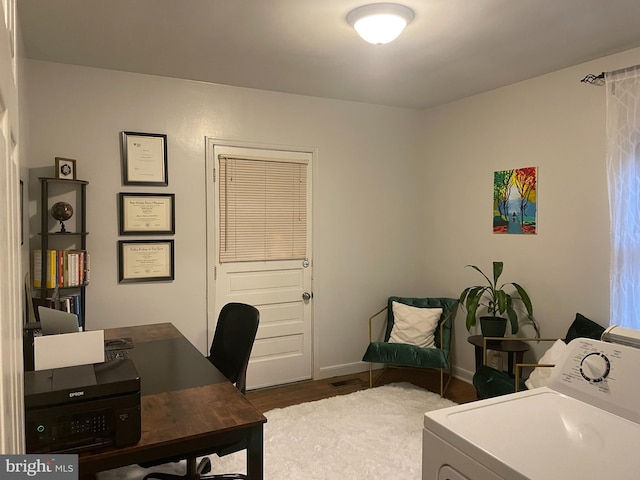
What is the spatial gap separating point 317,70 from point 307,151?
0.91m

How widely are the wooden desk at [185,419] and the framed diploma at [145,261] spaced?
1.29 meters

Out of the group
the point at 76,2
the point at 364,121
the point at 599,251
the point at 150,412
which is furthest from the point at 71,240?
the point at 599,251

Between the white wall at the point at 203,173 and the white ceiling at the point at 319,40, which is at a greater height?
the white ceiling at the point at 319,40

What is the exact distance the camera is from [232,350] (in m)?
2.70

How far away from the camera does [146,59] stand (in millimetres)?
3166

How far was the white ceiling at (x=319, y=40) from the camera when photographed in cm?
238

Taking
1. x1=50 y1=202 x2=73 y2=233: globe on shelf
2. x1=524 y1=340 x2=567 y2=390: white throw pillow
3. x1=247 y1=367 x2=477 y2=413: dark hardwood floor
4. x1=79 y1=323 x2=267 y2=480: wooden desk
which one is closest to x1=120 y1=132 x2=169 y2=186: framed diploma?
x1=50 y1=202 x2=73 y2=233: globe on shelf

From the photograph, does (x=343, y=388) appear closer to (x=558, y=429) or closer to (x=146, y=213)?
(x=146, y=213)

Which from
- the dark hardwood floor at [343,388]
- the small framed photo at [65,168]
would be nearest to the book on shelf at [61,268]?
the small framed photo at [65,168]

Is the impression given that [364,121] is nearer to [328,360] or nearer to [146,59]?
[146,59]

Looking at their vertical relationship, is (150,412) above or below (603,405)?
below

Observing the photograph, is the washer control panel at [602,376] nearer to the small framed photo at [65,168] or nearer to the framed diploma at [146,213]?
the framed diploma at [146,213]

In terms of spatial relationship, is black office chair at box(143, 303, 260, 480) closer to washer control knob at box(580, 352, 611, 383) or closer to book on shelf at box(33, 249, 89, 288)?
book on shelf at box(33, 249, 89, 288)

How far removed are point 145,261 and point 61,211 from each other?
70cm
